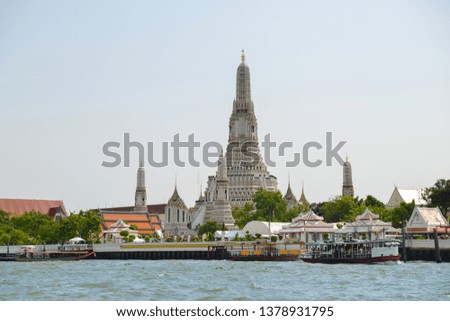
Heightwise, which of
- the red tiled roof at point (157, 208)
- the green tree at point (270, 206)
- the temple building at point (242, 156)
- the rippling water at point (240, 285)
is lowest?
the rippling water at point (240, 285)

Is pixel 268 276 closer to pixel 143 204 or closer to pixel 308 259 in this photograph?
pixel 308 259

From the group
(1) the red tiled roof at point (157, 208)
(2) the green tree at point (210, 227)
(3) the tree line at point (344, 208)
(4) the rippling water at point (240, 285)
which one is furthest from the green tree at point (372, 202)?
(1) the red tiled roof at point (157, 208)

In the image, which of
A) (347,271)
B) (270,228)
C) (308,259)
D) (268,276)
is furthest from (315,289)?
(270,228)

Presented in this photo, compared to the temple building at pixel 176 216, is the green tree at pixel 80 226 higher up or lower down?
lower down

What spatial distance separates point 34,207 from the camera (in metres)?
151

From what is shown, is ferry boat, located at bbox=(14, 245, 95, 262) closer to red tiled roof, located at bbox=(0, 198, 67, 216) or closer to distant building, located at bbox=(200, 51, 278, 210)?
red tiled roof, located at bbox=(0, 198, 67, 216)

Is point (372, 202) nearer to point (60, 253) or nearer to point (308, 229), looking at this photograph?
point (308, 229)

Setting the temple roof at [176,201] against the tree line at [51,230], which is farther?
the temple roof at [176,201]

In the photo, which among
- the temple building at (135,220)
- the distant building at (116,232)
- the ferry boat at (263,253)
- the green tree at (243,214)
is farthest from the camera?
the green tree at (243,214)

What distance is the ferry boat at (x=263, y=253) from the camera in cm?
8119

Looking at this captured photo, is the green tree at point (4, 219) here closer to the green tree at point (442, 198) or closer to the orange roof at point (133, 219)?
the orange roof at point (133, 219)

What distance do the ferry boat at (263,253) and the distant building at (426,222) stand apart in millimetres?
11210

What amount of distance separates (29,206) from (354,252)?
289ft

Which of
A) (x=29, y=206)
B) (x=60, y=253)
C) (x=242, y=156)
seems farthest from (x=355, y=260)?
(x=29, y=206)
